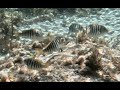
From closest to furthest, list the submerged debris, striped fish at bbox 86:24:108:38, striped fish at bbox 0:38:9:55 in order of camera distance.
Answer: the submerged debris → striped fish at bbox 86:24:108:38 → striped fish at bbox 0:38:9:55

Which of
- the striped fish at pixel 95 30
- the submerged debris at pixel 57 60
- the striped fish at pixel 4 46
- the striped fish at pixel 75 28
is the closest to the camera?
the submerged debris at pixel 57 60

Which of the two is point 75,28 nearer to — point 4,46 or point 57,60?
point 4,46

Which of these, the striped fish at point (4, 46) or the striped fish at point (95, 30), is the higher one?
the striped fish at point (95, 30)

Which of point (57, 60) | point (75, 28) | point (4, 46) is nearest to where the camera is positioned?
point (57, 60)

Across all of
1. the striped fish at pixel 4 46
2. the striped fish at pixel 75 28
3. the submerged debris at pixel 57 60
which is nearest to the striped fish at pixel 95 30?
the submerged debris at pixel 57 60

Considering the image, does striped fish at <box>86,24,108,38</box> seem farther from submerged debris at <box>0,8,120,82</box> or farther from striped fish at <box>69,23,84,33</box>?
striped fish at <box>69,23,84,33</box>

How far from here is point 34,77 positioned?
5.10 m

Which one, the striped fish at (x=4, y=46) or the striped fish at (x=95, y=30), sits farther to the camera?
the striped fish at (x=4, y=46)

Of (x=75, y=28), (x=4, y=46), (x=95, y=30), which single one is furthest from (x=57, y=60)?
(x=4, y=46)

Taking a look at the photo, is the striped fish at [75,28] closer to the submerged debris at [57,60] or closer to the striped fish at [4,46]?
the submerged debris at [57,60]

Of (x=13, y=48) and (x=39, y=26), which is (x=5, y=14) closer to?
(x=39, y=26)

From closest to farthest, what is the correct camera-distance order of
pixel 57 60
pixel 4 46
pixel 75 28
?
pixel 57 60 → pixel 4 46 → pixel 75 28

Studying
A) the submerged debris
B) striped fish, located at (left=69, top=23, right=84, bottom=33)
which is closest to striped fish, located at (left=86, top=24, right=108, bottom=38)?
the submerged debris
